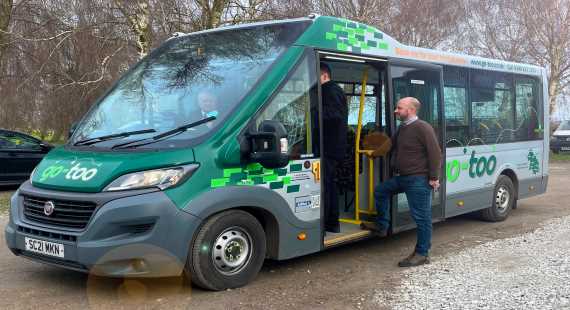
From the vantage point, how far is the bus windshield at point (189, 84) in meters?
5.22

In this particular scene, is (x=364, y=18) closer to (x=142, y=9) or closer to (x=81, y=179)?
(x=142, y=9)

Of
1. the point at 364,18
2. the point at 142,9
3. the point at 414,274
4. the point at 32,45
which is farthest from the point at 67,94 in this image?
the point at 414,274

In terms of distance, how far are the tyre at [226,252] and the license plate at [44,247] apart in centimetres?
104

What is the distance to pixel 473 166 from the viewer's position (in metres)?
8.24

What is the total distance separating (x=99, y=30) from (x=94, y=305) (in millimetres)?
12066

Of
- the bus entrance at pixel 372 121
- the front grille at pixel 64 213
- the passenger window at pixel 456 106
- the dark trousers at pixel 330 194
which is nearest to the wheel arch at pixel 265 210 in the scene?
the dark trousers at pixel 330 194

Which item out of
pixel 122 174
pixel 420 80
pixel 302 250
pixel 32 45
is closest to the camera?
pixel 122 174

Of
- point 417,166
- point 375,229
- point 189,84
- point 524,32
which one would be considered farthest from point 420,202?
point 524,32

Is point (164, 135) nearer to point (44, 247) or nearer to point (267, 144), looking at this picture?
point (267, 144)

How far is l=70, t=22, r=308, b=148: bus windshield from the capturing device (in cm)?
522

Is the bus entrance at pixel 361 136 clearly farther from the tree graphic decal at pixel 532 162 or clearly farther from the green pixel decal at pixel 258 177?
the tree graphic decal at pixel 532 162

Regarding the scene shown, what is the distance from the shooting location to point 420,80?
7.34 metres

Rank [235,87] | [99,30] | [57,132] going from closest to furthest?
[235,87], [99,30], [57,132]

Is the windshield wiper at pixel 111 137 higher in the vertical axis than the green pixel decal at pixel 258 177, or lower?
higher
